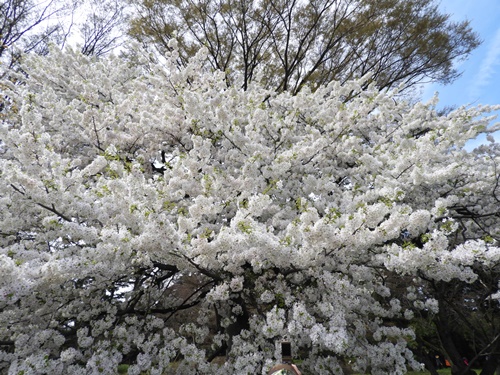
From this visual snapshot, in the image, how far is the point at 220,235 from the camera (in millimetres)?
3496

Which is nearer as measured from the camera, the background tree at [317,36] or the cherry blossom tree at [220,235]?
the cherry blossom tree at [220,235]

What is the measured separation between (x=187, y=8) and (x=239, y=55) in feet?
6.21

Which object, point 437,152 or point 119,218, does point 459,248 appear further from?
point 119,218

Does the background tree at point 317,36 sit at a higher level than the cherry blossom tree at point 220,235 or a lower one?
higher

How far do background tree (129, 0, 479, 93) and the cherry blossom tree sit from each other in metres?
3.98

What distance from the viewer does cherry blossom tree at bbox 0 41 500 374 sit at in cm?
348

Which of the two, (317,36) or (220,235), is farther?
(317,36)

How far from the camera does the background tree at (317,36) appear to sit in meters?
10.5

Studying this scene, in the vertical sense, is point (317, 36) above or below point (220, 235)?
above

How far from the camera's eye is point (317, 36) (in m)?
11.0

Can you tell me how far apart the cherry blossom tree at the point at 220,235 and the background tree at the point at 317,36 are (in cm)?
398

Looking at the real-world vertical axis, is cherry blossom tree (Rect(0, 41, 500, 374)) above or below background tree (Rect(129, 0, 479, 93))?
below

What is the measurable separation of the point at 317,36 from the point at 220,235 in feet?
30.0

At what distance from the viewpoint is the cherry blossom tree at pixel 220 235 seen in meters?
3.48
